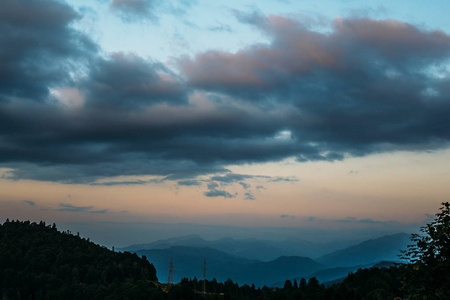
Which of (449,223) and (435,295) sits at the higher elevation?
(449,223)

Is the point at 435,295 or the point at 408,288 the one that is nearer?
the point at 435,295

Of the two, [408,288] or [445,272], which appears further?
[408,288]

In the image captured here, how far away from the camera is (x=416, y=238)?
44.6 m

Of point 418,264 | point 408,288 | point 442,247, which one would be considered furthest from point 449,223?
point 408,288

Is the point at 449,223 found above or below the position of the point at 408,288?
above

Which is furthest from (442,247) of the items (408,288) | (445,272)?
(408,288)

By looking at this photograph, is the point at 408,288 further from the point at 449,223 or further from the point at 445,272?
the point at 449,223

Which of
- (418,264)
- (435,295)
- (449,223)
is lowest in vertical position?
(435,295)

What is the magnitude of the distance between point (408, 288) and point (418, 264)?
12.3 feet

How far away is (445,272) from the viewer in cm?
4262

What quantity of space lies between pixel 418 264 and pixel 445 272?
8.49ft

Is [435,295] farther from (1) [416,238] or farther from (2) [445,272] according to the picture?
(1) [416,238]

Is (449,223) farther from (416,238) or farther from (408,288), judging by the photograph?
(408,288)

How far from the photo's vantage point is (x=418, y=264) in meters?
43.4
